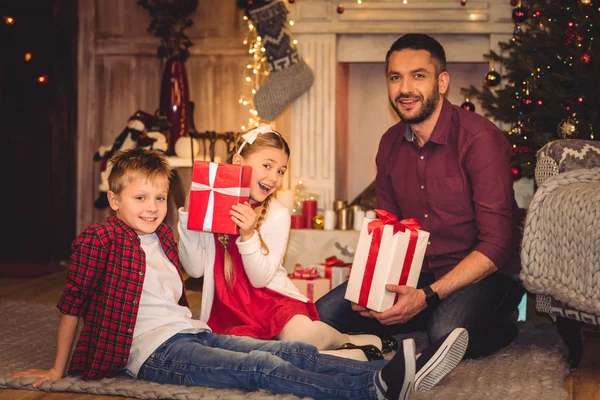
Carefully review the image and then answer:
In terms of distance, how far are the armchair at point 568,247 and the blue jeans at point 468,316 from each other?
0.45ft

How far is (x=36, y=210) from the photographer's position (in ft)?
15.0

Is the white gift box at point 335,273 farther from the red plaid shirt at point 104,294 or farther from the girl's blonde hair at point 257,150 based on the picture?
the red plaid shirt at point 104,294

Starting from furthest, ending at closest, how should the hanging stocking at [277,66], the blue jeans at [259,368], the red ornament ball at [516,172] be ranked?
1. the hanging stocking at [277,66]
2. the red ornament ball at [516,172]
3. the blue jeans at [259,368]

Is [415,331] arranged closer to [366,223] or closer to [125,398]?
[366,223]

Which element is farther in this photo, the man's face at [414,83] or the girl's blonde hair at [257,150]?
the man's face at [414,83]

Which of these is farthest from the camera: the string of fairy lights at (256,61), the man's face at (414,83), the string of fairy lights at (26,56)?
the string of fairy lights at (26,56)

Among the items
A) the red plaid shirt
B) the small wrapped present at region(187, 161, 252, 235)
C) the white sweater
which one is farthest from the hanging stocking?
the red plaid shirt

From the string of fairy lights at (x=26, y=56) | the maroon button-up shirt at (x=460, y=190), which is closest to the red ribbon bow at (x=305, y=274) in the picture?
the maroon button-up shirt at (x=460, y=190)

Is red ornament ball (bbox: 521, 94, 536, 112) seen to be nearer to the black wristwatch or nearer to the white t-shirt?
the black wristwatch

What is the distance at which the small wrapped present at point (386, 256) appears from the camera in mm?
2301

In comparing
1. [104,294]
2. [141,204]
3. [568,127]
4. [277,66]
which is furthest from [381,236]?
[277,66]

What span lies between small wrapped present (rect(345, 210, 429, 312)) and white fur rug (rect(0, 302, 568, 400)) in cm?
31

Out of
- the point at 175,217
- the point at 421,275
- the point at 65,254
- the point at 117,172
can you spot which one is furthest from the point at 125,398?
the point at 65,254

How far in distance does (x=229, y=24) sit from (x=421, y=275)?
2.47m
